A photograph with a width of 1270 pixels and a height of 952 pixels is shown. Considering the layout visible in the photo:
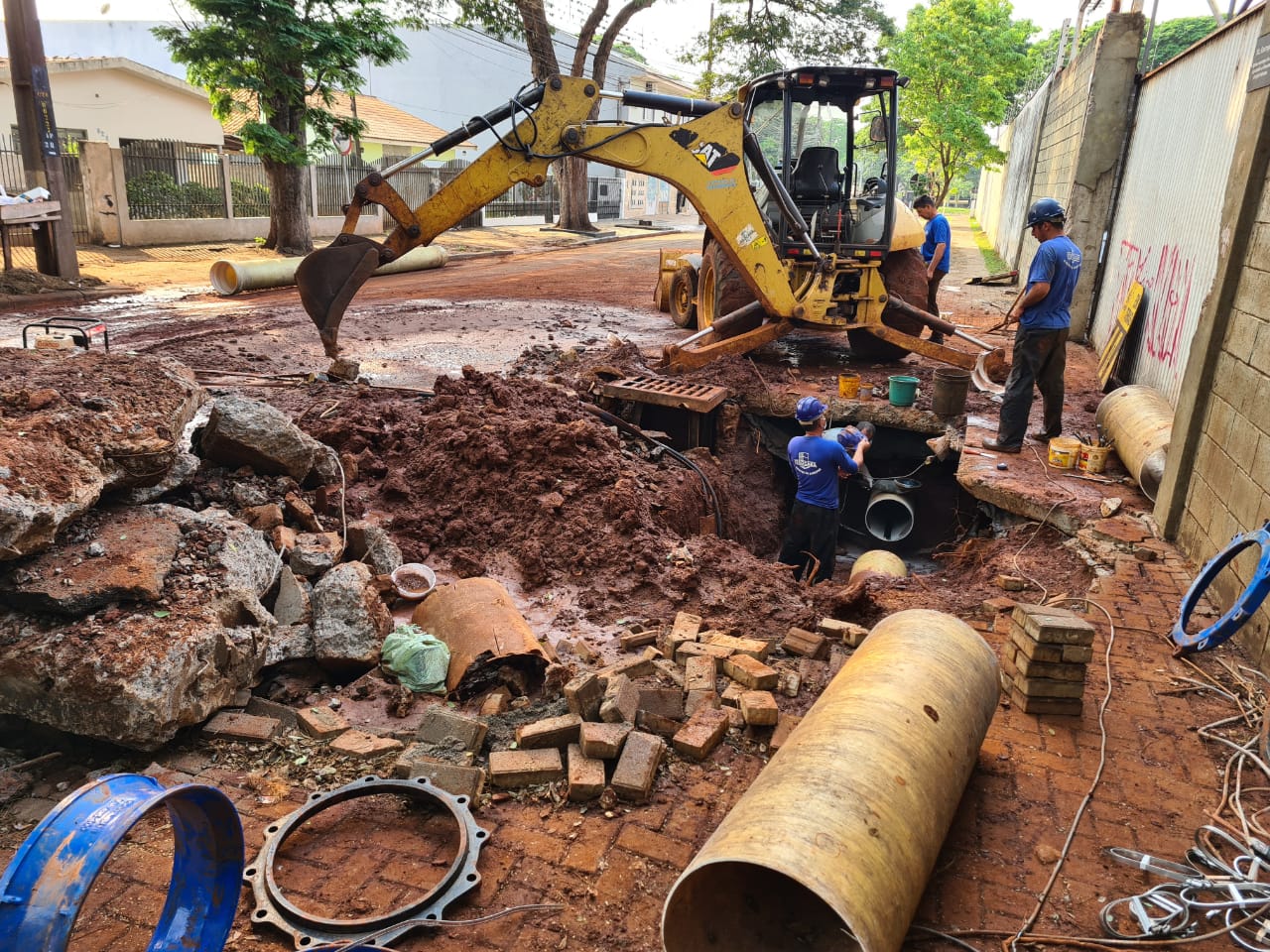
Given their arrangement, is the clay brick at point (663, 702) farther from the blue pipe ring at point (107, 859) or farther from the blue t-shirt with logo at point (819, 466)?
the blue t-shirt with logo at point (819, 466)

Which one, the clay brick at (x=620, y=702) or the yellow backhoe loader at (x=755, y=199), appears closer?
the clay brick at (x=620, y=702)

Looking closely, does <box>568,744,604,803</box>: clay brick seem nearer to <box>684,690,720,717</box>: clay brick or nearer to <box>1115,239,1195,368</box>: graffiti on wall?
<box>684,690,720,717</box>: clay brick

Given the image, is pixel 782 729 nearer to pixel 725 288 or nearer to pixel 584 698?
pixel 584 698

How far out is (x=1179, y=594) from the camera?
5.09m

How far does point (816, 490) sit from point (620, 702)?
3.44 metres

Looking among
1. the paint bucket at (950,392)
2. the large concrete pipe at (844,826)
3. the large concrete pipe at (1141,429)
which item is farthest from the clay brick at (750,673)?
the paint bucket at (950,392)

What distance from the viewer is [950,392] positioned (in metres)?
8.17

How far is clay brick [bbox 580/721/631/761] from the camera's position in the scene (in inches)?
138

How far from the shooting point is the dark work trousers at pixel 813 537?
6892 millimetres

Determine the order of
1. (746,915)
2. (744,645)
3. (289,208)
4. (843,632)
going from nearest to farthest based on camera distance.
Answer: (746,915) → (744,645) → (843,632) → (289,208)

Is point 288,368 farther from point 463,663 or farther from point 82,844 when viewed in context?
point 82,844

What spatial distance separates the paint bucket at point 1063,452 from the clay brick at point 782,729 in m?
4.14

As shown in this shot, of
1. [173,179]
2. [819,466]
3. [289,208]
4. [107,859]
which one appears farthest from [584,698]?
[173,179]

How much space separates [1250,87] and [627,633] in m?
4.84
